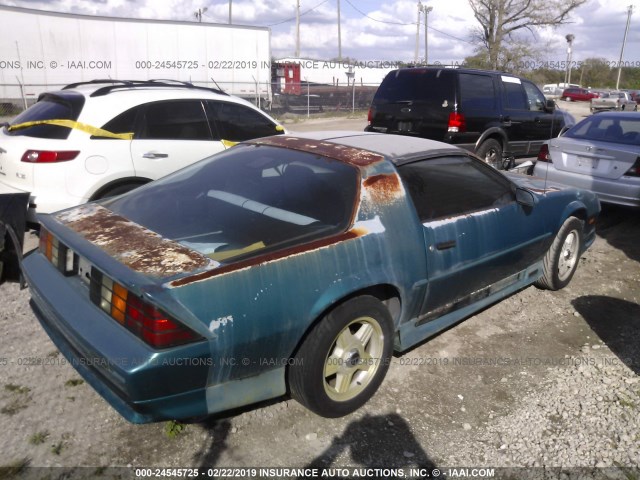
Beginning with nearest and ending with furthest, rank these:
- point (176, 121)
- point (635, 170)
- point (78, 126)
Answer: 1. point (78, 126)
2. point (176, 121)
3. point (635, 170)

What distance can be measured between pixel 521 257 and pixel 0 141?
473 cm

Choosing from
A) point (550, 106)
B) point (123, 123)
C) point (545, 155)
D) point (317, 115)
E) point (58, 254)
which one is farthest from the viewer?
point (317, 115)

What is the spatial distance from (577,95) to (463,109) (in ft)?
139

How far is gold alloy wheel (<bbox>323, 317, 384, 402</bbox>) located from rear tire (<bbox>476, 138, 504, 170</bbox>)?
6.53 metres

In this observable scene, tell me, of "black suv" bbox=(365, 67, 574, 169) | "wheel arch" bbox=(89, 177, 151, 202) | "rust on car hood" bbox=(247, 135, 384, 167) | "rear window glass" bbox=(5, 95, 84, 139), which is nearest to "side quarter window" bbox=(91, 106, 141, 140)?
"rear window glass" bbox=(5, 95, 84, 139)

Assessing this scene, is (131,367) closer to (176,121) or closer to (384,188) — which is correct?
(384,188)

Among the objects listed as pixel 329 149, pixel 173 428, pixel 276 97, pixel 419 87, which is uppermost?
pixel 419 87

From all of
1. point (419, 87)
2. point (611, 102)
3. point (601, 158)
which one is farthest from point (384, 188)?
point (611, 102)

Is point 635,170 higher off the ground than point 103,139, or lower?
lower

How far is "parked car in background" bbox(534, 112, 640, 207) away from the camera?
6.32m

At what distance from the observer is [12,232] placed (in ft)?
13.8

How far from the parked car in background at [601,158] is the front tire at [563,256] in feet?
4.43

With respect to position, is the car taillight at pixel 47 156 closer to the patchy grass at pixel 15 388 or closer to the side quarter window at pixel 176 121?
the side quarter window at pixel 176 121

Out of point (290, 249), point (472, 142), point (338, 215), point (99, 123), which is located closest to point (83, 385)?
point (290, 249)
